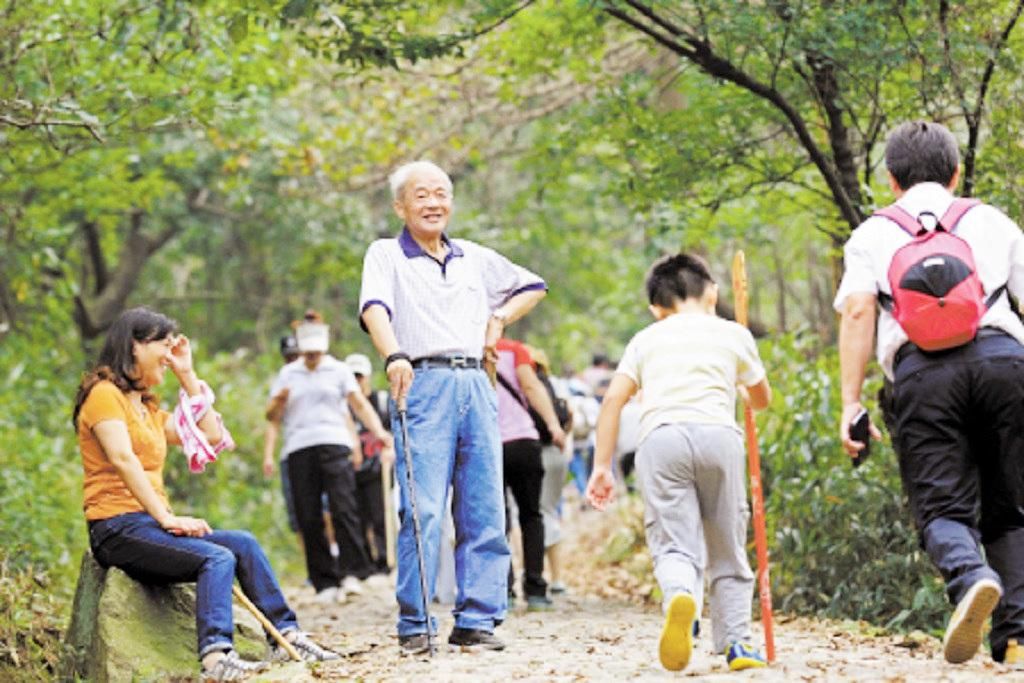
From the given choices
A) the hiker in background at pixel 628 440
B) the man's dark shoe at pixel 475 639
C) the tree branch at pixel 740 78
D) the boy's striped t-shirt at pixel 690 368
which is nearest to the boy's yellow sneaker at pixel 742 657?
the boy's striped t-shirt at pixel 690 368

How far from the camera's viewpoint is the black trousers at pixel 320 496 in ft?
39.4

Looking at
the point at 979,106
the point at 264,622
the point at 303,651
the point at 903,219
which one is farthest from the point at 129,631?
the point at 979,106

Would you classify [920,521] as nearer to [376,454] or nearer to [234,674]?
[234,674]

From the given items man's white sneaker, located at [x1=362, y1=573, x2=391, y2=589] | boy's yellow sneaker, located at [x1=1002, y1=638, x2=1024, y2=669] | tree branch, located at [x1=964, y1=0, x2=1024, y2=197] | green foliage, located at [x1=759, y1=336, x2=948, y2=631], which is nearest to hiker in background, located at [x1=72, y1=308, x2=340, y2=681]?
boy's yellow sneaker, located at [x1=1002, y1=638, x2=1024, y2=669]

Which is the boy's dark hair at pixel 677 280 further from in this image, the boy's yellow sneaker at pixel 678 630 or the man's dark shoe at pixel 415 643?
the man's dark shoe at pixel 415 643

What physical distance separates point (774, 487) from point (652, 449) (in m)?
4.82

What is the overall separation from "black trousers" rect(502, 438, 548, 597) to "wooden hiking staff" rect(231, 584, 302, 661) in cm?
308

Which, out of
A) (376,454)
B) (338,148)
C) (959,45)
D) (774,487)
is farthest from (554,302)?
(959,45)

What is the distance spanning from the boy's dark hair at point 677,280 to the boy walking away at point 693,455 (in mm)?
23

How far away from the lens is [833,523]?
33.6ft

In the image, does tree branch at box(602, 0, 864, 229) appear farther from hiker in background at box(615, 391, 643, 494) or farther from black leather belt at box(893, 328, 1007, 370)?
hiker in background at box(615, 391, 643, 494)

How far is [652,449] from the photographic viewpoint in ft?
20.9

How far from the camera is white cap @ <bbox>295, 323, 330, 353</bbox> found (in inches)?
476

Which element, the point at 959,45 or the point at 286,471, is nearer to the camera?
the point at 959,45
